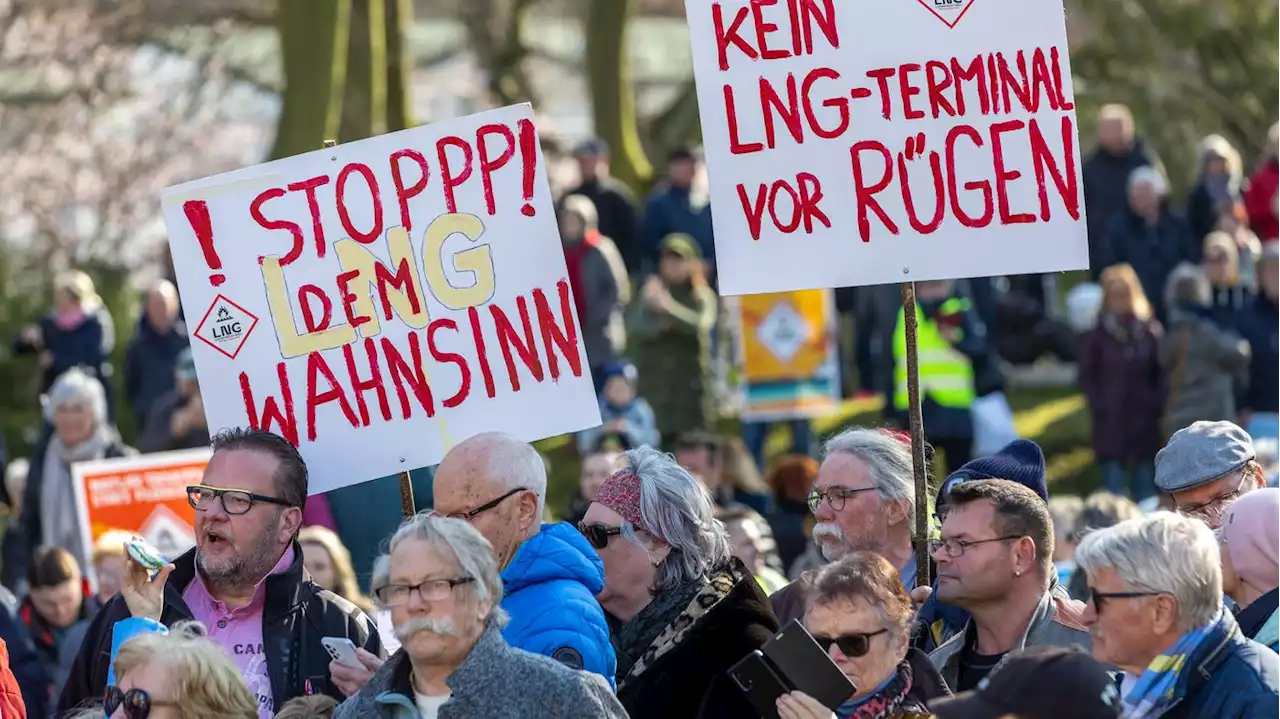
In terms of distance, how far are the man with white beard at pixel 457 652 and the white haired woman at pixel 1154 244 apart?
34.3 feet

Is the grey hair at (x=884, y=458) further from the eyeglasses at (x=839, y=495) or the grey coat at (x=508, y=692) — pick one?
the grey coat at (x=508, y=692)

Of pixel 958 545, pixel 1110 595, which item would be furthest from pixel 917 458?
pixel 1110 595

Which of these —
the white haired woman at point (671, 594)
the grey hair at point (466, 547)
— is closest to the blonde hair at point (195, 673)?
the grey hair at point (466, 547)

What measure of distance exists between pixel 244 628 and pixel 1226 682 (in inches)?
94.6

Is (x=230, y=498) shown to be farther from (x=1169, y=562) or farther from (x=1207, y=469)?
(x=1207, y=469)

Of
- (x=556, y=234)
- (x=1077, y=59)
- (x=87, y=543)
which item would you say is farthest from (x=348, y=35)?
(x=556, y=234)

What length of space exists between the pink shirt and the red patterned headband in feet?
2.75

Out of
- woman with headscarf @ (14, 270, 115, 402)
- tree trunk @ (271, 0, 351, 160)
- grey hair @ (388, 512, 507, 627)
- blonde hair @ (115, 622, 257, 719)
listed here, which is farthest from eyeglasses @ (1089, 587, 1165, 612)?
tree trunk @ (271, 0, 351, 160)

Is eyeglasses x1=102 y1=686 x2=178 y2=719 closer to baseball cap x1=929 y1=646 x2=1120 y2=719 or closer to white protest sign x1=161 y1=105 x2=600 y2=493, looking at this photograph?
white protest sign x1=161 y1=105 x2=600 y2=493

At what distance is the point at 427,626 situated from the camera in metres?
4.89

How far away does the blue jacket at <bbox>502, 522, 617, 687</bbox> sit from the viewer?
5395 millimetres

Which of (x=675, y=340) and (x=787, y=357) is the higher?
(x=675, y=340)

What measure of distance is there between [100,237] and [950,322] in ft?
41.2

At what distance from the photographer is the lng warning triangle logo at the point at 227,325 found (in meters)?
6.42
